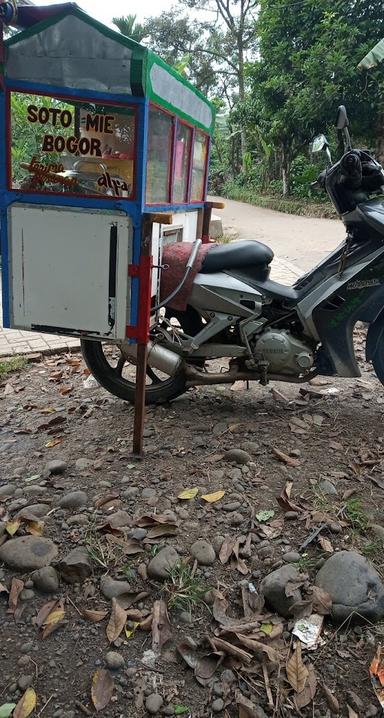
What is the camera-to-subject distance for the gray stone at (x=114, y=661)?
5.54 ft

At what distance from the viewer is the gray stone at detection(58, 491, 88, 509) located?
97.0 inches

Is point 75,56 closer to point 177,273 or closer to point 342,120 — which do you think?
point 177,273

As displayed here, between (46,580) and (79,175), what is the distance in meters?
1.77

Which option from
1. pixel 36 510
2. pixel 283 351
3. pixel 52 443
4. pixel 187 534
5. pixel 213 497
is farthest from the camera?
pixel 283 351

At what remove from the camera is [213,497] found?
2547 millimetres

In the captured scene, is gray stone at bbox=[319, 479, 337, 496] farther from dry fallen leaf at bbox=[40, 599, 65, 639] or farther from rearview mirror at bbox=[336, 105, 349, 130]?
rearview mirror at bbox=[336, 105, 349, 130]

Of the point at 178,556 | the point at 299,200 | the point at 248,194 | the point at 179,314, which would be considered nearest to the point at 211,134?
the point at 179,314

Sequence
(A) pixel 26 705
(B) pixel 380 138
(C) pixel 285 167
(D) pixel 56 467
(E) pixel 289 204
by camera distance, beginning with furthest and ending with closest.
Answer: (C) pixel 285 167
(E) pixel 289 204
(B) pixel 380 138
(D) pixel 56 467
(A) pixel 26 705

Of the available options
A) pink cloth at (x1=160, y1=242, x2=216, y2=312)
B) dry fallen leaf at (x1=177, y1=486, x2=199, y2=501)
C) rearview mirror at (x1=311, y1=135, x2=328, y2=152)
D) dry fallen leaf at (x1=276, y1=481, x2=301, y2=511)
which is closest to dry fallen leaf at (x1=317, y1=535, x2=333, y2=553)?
dry fallen leaf at (x1=276, y1=481, x2=301, y2=511)

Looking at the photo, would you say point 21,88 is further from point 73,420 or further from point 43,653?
point 43,653

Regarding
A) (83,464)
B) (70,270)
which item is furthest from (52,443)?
(70,270)

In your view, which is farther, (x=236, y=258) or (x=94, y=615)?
(x=236, y=258)

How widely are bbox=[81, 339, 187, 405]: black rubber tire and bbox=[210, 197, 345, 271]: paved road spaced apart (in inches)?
208

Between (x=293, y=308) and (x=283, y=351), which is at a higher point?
(x=293, y=308)
